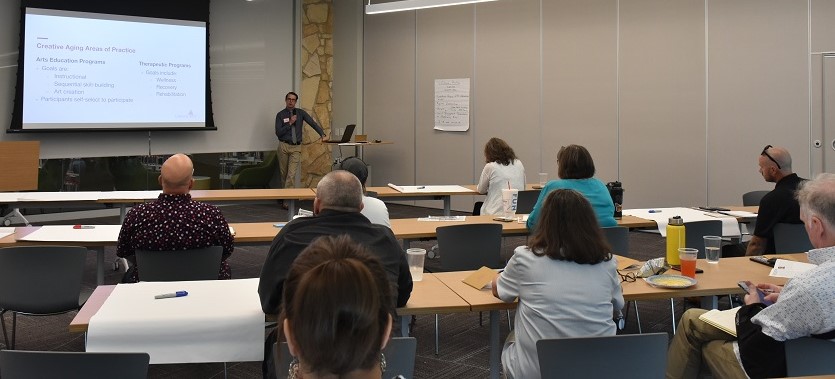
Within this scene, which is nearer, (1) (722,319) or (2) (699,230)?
(1) (722,319)

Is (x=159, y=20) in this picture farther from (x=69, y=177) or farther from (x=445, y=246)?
(x=445, y=246)

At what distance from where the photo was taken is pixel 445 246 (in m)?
4.75

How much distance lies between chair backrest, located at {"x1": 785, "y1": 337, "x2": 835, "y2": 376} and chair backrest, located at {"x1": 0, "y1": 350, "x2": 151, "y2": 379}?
2.14 metres

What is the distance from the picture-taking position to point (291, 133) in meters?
11.3

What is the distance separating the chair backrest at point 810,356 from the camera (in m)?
2.62

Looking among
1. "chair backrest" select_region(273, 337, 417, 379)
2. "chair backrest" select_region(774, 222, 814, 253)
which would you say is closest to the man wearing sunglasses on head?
"chair backrest" select_region(774, 222, 814, 253)

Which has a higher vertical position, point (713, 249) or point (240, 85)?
point (240, 85)

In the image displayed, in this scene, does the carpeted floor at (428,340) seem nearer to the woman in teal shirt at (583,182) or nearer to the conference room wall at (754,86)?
the woman in teal shirt at (583,182)

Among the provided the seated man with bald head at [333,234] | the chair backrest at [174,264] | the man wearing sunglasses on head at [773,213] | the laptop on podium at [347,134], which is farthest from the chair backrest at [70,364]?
the laptop on podium at [347,134]

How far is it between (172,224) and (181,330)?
4.09 feet

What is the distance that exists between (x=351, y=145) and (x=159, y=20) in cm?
325

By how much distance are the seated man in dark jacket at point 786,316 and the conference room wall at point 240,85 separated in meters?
8.62

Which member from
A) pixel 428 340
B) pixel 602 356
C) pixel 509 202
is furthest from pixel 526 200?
pixel 602 356

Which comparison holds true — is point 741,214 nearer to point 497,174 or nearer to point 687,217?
point 687,217
